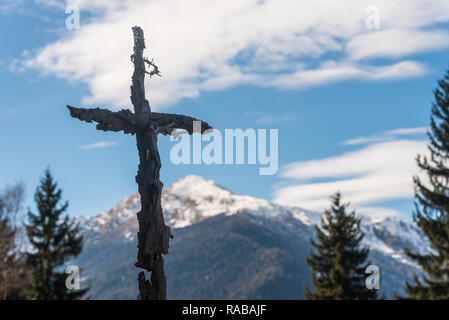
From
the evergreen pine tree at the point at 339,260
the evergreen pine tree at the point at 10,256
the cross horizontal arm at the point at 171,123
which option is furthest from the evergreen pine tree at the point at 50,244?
the cross horizontal arm at the point at 171,123

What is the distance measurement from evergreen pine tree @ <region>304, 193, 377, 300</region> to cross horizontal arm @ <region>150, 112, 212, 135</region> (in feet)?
76.9

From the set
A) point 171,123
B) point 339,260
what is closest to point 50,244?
point 339,260

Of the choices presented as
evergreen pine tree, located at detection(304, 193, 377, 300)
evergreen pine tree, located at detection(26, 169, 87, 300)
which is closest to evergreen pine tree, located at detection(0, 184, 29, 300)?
evergreen pine tree, located at detection(26, 169, 87, 300)

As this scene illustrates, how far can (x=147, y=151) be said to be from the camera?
8.60m

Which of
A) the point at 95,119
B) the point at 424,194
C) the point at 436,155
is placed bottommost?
the point at 95,119

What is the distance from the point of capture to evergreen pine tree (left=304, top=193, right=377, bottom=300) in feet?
100

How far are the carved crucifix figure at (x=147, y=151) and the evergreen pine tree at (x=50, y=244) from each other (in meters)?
25.5

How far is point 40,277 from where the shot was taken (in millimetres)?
32250

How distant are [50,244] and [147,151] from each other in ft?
91.5

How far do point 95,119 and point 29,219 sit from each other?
1124 inches
